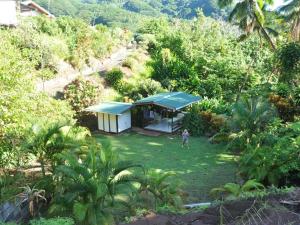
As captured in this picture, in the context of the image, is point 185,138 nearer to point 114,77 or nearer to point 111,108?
point 111,108

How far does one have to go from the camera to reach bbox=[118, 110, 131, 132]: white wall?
80.8 ft

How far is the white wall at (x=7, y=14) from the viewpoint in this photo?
29.6 metres

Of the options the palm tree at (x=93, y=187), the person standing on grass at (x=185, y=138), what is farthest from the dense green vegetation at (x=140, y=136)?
the person standing on grass at (x=185, y=138)

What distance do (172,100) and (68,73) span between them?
28.5 feet

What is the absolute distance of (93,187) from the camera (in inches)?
456

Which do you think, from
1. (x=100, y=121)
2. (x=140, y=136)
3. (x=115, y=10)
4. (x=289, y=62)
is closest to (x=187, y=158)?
(x=140, y=136)

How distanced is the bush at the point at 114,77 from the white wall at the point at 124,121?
465 cm

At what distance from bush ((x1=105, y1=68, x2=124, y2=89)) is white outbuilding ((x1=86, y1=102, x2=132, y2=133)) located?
169 inches

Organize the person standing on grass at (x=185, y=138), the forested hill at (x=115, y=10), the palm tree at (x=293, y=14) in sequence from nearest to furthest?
the person standing on grass at (x=185, y=138) → the palm tree at (x=293, y=14) → the forested hill at (x=115, y=10)

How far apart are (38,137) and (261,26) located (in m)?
20.7

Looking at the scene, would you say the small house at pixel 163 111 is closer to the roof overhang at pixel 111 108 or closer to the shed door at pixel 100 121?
the roof overhang at pixel 111 108

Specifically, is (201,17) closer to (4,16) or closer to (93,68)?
(93,68)

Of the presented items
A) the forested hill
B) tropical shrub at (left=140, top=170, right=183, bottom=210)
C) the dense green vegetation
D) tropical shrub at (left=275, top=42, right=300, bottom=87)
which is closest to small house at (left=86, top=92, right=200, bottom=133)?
the dense green vegetation

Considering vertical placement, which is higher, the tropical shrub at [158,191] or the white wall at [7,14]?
the white wall at [7,14]
